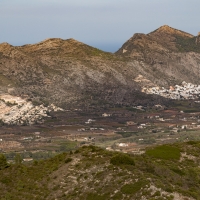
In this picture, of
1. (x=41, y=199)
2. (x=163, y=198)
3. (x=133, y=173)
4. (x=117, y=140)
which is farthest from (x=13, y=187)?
(x=117, y=140)

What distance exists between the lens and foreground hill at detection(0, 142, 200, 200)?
38.0 metres

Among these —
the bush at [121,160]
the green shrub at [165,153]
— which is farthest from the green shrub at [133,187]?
the green shrub at [165,153]

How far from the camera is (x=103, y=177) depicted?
42.0m

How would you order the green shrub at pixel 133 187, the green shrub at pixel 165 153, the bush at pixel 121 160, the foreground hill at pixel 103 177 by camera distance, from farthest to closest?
the green shrub at pixel 165 153 < the bush at pixel 121 160 < the foreground hill at pixel 103 177 < the green shrub at pixel 133 187

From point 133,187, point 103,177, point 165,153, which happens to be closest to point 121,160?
point 103,177

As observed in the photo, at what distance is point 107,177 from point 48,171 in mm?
8643

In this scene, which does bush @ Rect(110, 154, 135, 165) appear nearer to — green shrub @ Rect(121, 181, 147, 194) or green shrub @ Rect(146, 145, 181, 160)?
green shrub @ Rect(121, 181, 147, 194)

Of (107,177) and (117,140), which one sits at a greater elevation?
(107,177)

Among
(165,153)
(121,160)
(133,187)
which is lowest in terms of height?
(133,187)

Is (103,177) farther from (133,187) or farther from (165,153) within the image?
(165,153)

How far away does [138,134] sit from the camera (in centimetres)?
19325

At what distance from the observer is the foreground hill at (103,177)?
37969 mm

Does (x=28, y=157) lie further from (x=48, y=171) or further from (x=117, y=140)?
(x=48, y=171)

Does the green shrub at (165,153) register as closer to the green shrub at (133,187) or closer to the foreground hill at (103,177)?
the foreground hill at (103,177)
